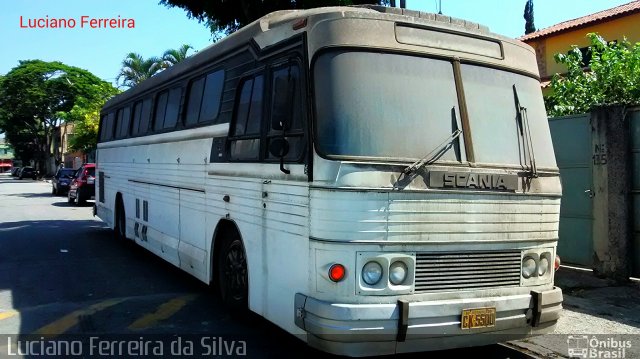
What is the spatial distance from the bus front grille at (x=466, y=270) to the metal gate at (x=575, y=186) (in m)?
4.31

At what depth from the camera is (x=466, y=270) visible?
14.0ft

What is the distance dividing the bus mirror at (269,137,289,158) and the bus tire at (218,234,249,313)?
136 cm

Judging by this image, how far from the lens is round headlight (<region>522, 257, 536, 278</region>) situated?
4.52m

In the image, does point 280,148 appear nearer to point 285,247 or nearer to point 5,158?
point 285,247

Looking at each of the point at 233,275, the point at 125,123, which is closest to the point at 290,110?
the point at 233,275

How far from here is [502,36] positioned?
4.95 metres

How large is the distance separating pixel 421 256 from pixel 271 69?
6.91 feet

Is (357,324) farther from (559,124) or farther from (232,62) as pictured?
(559,124)

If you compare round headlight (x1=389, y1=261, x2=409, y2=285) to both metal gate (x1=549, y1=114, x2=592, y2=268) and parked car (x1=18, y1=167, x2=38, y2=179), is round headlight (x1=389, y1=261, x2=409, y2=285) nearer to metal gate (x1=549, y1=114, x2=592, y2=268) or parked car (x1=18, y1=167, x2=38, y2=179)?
metal gate (x1=549, y1=114, x2=592, y2=268)

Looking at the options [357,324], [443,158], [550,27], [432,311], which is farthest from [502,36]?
[550,27]

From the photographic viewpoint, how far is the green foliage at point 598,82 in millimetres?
8797

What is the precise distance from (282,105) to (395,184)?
1.19 metres

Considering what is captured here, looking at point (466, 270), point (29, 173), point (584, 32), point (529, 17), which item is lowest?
point (29, 173)

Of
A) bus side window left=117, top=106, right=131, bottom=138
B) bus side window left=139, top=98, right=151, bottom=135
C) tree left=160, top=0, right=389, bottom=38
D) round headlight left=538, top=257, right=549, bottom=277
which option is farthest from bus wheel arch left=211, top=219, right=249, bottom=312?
tree left=160, top=0, right=389, bottom=38
